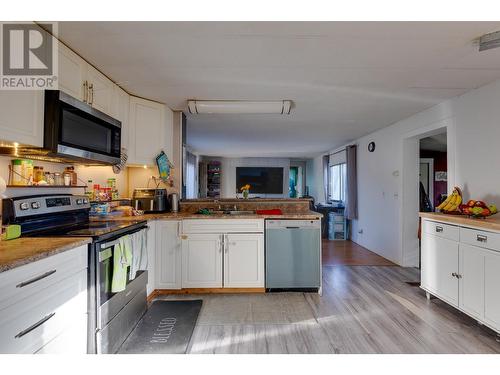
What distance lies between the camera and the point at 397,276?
3271 mm

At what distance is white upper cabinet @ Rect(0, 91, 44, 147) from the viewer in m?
1.32

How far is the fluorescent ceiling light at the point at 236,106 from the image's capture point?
290cm

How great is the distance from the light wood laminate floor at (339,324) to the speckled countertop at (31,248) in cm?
111

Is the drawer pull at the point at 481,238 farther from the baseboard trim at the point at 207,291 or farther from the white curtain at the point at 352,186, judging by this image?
the white curtain at the point at 352,186

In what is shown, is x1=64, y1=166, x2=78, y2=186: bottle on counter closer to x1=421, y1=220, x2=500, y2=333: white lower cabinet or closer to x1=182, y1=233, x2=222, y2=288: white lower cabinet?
x1=182, y1=233, x2=222, y2=288: white lower cabinet

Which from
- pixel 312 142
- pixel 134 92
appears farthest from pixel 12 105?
pixel 312 142

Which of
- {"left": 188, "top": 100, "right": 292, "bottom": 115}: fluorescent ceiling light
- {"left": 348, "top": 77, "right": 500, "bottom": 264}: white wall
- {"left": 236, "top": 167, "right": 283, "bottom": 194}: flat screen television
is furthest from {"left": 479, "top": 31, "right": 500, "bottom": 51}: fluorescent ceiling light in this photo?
{"left": 236, "top": 167, "right": 283, "bottom": 194}: flat screen television

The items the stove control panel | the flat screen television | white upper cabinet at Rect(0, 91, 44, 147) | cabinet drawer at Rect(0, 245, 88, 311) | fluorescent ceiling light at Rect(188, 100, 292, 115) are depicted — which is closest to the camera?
cabinet drawer at Rect(0, 245, 88, 311)

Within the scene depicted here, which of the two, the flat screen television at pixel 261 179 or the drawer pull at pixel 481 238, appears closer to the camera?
the drawer pull at pixel 481 238

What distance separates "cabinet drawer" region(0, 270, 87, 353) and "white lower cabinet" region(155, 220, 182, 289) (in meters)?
1.18

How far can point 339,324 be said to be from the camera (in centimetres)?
210

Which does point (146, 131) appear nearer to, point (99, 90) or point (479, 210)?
point (99, 90)

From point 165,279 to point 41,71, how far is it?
208 cm

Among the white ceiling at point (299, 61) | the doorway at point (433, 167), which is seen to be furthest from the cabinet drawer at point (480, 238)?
the doorway at point (433, 167)
